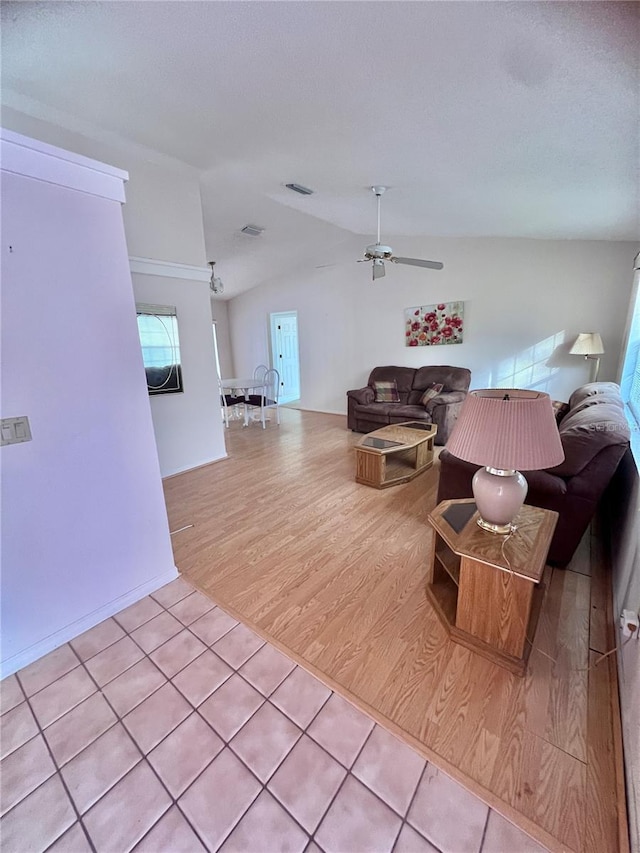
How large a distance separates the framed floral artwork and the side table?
3885 mm

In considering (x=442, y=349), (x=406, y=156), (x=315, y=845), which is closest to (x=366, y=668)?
(x=315, y=845)

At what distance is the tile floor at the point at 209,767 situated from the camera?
98 cm

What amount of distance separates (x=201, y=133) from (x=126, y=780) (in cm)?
365

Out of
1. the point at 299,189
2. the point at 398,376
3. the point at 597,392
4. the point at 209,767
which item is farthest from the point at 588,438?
the point at 398,376

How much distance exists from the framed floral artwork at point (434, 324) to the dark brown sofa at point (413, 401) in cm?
43

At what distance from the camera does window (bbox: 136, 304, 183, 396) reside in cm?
333

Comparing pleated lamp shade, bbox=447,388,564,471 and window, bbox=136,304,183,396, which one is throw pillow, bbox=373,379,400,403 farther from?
pleated lamp shade, bbox=447,388,564,471

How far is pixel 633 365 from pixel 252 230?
15.4 ft

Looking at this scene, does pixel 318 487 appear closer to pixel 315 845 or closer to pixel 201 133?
pixel 315 845

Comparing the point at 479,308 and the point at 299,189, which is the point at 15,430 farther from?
the point at 479,308

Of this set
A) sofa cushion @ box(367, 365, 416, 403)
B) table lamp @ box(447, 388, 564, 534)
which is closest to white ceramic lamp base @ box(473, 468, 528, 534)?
table lamp @ box(447, 388, 564, 534)

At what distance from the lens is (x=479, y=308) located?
15.5 ft

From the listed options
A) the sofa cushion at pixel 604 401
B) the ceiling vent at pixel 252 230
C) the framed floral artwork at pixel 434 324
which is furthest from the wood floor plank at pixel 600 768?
the ceiling vent at pixel 252 230

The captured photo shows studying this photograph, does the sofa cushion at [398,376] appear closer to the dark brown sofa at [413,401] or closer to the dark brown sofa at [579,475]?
the dark brown sofa at [413,401]
